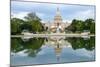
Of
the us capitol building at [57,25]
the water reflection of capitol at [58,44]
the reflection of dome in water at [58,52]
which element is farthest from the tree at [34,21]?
the reflection of dome in water at [58,52]

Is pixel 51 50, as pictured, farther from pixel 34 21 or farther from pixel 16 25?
pixel 16 25

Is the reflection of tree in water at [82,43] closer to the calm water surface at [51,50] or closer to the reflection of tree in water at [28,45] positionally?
the calm water surface at [51,50]

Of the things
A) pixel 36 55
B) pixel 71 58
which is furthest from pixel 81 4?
pixel 36 55

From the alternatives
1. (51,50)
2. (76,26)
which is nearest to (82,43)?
(76,26)

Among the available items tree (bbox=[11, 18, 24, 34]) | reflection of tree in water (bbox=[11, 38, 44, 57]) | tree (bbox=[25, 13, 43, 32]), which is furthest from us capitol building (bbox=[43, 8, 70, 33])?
tree (bbox=[11, 18, 24, 34])

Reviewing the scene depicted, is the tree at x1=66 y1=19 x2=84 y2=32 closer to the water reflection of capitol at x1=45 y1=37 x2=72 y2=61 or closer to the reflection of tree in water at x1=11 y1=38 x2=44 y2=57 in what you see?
the water reflection of capitol at x1=45 y1=37 x2=72 y2=61
